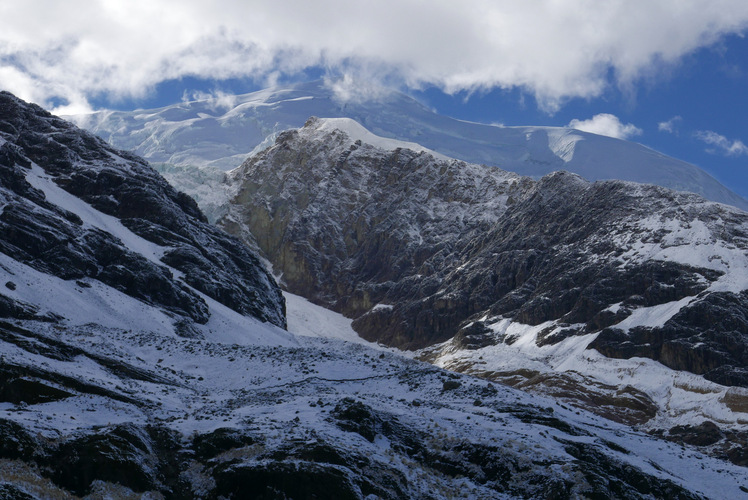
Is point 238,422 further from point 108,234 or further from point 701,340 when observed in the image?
point 701,340

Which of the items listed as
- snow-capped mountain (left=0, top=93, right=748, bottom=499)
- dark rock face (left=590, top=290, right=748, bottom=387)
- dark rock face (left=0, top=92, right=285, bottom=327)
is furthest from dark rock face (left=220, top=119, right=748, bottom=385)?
snow-capped mountain (left=0, top=93, right=748, bottom=499)

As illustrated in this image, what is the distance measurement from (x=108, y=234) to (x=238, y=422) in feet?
184

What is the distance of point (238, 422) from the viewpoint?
3078 centimetres

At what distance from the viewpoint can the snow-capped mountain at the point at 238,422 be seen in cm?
2564

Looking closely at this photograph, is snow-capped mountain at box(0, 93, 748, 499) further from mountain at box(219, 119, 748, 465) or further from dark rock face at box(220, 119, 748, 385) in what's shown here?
dark rock face at box(220, 119, 748, 385)

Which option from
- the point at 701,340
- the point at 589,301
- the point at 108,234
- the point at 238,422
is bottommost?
the point at 238,422

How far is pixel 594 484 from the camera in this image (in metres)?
28.1

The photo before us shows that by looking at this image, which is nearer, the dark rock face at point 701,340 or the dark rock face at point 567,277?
the dark rock face at point 701,340

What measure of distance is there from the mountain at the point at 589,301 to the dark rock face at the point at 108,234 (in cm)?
4744

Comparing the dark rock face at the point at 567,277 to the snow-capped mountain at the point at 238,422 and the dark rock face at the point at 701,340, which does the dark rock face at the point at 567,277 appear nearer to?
the dark rock face at the point at 701,340

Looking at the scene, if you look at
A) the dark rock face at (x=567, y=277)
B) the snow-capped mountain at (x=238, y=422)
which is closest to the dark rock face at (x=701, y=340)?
the dark rock face at (x=567, y=277)

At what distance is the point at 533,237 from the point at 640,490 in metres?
140

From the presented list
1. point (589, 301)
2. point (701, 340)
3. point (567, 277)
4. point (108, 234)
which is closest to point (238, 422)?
point (108, 234)

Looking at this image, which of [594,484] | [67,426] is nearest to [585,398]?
[594,484]
